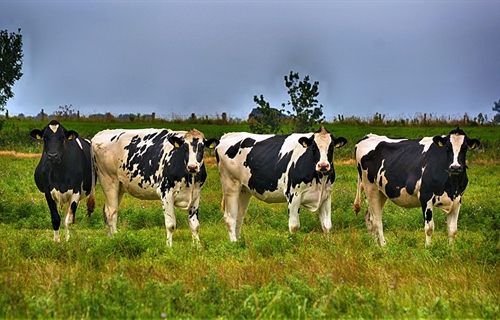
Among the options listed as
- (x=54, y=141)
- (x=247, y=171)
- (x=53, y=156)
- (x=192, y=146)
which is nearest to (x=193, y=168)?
(x=192, y=146)

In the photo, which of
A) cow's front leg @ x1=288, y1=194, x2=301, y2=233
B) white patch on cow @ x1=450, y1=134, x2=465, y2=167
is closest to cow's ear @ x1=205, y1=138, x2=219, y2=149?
cow's front leg @ x1=288, y1=194, x2=301, y2=233

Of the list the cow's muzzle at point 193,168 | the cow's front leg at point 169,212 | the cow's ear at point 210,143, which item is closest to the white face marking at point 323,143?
the cow's ear at point 210,143

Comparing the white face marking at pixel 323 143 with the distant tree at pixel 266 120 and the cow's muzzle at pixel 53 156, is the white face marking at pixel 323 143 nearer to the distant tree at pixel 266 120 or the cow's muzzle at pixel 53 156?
the cow's muzzle at pixel 53 156

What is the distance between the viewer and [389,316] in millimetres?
7191

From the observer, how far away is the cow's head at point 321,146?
13453mm

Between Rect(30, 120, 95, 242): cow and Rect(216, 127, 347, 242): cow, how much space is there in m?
3.04

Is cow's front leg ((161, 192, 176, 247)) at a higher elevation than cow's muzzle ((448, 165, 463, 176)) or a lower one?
lower

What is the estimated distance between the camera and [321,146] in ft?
45.4

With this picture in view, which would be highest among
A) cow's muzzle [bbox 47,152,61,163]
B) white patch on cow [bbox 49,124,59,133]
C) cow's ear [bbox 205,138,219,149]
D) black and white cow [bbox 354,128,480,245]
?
white patch on cow [bbox 49,124,59,133]

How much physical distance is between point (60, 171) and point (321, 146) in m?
5.48

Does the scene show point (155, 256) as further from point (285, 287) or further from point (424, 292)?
point (424, 292)

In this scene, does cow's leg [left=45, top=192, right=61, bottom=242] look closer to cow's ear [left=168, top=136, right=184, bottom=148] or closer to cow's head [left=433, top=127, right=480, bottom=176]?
cow's ear [left=168, top=136, right=184, bottom=148]

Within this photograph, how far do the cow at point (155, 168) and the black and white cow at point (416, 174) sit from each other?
3437mm

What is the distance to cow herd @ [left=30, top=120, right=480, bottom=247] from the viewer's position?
1369cm
